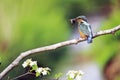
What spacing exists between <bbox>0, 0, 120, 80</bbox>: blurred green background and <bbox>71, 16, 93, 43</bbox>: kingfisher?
115 millimetres

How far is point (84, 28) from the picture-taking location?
1833mm

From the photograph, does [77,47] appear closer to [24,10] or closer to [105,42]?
[105,42]

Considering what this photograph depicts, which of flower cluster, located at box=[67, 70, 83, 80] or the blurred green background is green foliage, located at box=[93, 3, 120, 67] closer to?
the blurred green background

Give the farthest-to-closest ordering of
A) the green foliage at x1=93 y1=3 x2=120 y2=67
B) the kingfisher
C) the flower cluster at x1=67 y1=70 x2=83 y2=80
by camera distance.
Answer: the green foliage at x1=93 y1=3 x2=120 y2=67 → the kingfisher → the flower cluster at x1=67 y1=70 x2=83 y2=80

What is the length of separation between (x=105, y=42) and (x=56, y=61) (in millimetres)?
318

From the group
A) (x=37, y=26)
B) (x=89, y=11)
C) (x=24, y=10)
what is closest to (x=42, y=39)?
(x=37, y=26)

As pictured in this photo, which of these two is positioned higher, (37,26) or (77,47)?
(37,26)

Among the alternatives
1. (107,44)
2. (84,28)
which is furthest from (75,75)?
(107,44)

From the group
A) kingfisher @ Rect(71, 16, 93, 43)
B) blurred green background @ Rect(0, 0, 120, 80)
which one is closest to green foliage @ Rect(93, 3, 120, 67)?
blurred green background @ Rect(0, 0, 120, 80)

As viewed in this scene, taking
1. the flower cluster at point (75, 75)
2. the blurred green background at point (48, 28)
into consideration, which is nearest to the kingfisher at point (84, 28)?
the blurred green background at point (48, 28)

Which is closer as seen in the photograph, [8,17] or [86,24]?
[86,24]

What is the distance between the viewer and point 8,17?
6.61ft

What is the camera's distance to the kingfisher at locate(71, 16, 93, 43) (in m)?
1.82

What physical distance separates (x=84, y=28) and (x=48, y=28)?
0.88 feet
